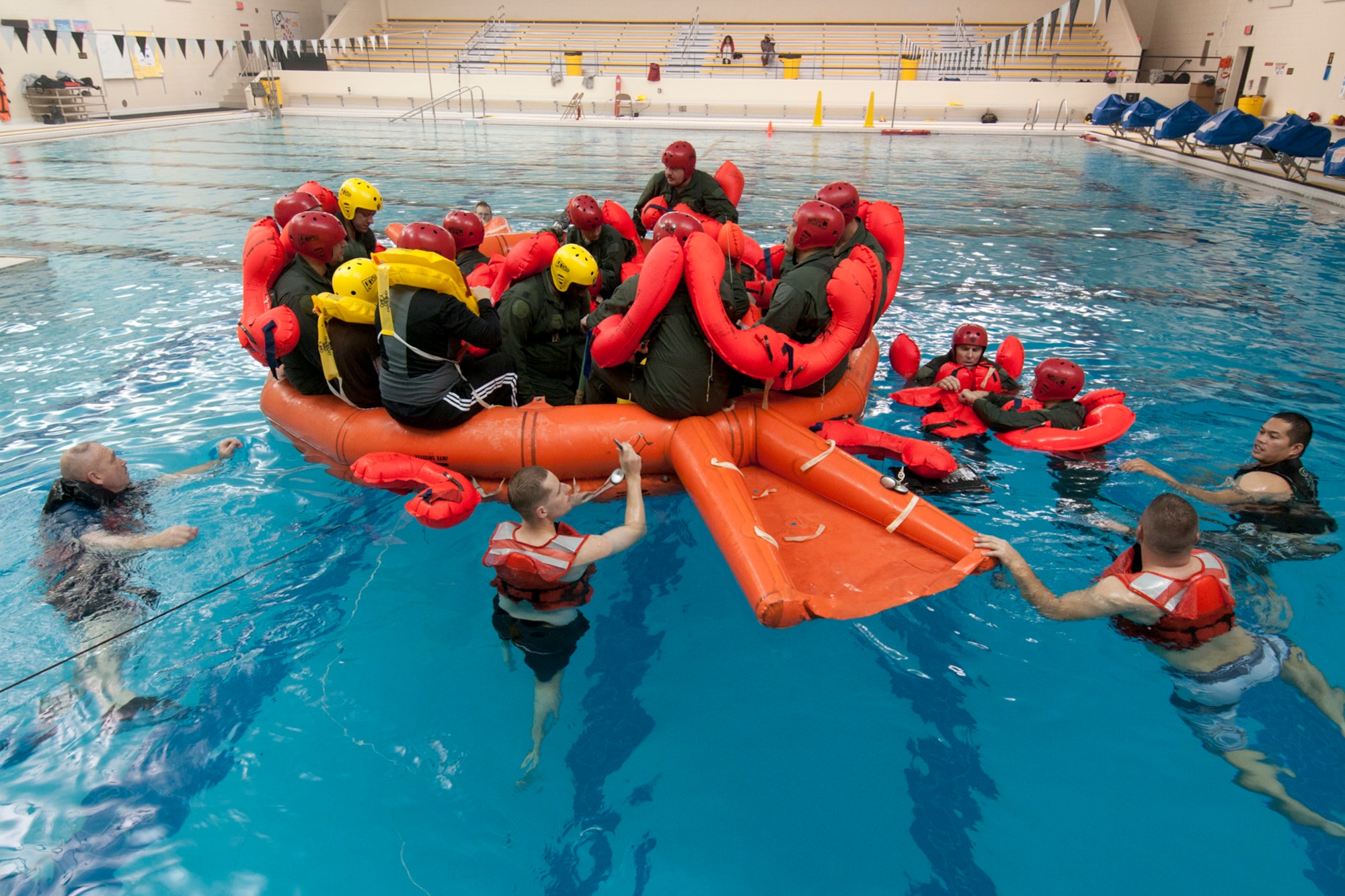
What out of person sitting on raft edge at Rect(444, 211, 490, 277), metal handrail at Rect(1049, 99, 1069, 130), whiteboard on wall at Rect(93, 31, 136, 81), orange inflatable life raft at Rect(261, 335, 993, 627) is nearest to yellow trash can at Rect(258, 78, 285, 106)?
whiteboard on wall at Rect(93, 31, 136, 81)

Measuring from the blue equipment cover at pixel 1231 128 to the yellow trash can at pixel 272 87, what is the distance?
3015 centimetres

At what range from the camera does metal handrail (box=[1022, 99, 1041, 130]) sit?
2589cm

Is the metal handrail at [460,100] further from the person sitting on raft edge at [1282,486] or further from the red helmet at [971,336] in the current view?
the person sitting on raft edge at [1282,486]

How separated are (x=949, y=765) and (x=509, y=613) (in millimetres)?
1854

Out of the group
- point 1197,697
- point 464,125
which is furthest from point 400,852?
point 464,125

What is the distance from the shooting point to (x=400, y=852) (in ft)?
8.87

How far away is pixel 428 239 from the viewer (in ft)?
13.8

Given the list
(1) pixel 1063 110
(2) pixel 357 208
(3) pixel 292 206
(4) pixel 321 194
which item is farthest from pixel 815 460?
(1) pixel 1063 110

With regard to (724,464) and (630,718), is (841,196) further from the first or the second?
(630,718)

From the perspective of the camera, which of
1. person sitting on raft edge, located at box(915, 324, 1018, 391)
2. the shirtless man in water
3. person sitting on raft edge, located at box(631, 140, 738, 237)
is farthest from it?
person sitting on raft edge, located at box(631, 140, 738, 237)

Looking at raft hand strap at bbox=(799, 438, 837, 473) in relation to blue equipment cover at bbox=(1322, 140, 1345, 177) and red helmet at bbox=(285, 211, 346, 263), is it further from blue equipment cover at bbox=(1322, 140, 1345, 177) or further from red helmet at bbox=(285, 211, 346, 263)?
blue equipment cover at bbox=(1322, 140, 1345, 177)

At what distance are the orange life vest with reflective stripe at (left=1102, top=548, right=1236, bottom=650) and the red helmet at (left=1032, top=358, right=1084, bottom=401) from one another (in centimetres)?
225

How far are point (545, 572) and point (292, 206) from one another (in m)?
4.05

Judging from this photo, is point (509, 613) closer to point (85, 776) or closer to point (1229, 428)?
point (85, 776)
